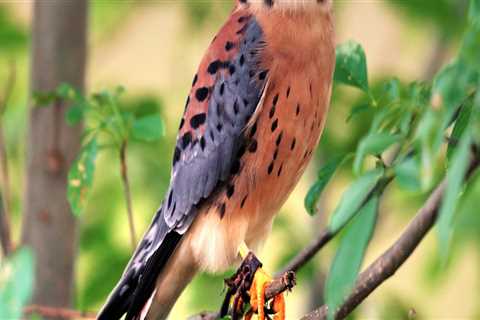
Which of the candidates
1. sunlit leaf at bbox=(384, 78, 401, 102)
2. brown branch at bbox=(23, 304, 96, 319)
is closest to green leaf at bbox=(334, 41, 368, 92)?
sunlit leaf at bbox=(384, 78, 401, 102)

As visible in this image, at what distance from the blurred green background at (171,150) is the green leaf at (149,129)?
562 mm

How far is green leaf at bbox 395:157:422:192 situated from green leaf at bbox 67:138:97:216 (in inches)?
33.4

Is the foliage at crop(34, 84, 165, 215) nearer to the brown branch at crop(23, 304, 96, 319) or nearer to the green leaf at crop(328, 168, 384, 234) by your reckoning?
the brown branch at crop(23, 304, 96, 319)

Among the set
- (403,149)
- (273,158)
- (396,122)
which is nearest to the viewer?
(403,149)

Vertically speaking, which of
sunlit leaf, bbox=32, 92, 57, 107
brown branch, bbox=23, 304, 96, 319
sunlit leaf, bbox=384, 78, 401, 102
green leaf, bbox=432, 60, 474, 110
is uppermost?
green leaf, bbox=432, 60, 474, 110

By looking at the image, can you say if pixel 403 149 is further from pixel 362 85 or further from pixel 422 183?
pixel 362 85

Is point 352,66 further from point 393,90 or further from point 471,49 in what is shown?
point 471,49

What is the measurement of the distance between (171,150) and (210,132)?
0.72 m

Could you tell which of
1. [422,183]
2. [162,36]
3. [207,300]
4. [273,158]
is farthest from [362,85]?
[162,36]

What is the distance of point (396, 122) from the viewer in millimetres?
1284

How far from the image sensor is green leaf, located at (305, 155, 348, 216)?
1.48 meters

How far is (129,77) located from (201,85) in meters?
1.43

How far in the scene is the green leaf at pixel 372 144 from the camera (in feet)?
3.43

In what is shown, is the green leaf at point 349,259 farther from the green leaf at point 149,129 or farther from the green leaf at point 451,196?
the green leaf at point 149,129
